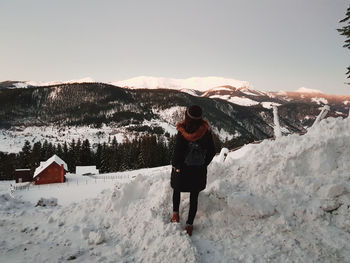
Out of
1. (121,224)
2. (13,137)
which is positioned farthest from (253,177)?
(13,137)

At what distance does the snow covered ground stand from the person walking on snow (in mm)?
768

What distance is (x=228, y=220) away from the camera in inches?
206

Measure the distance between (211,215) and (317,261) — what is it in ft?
6.87

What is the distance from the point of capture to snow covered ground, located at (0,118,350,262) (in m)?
4.30

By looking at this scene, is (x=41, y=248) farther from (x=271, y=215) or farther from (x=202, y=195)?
(x=271, y=215)

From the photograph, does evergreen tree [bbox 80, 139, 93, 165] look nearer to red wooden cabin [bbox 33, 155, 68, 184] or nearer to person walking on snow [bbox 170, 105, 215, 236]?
red wooden cabin [bbox 33, 155, 68, 184]

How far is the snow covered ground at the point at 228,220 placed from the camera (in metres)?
4.30

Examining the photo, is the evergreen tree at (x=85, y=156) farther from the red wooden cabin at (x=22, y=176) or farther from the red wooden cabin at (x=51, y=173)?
the red wooden cabin at (x=51, y=173)

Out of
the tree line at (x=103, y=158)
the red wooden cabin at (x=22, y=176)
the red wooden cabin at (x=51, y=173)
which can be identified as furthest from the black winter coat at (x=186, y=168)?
the tree line at (x=103, y=158)

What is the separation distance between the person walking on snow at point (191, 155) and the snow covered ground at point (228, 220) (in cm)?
77

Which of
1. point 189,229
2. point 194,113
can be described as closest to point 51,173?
point 189,229

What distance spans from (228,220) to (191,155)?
171cm

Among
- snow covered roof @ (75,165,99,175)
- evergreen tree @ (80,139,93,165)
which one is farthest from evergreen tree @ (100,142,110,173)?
snow covered roof @ (75,165,99,175)

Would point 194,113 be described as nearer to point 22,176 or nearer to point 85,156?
point 22,176
